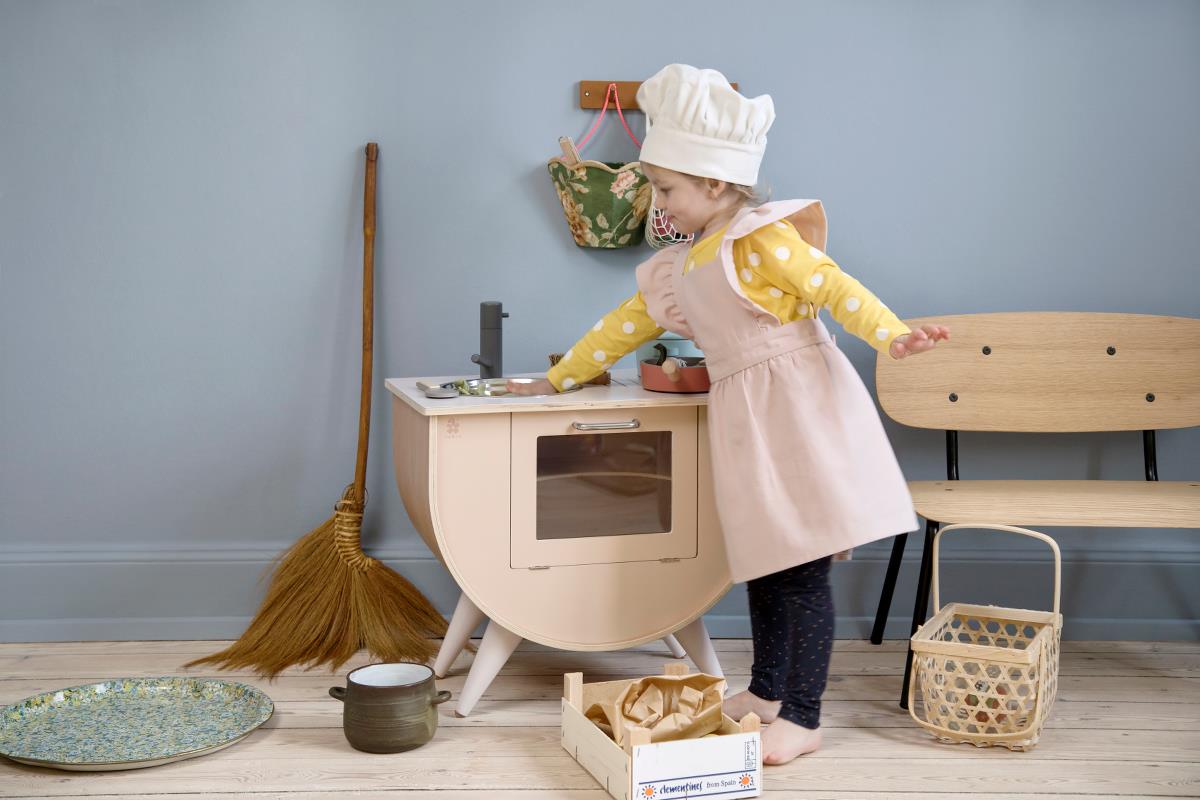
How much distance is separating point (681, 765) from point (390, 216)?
1.49m

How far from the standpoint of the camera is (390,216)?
2785 mm

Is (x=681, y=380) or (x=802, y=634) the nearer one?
(x=802, y=634)

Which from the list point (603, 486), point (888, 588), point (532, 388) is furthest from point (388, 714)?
point (888, 588)

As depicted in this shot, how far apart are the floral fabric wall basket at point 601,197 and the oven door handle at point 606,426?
0.60 metres

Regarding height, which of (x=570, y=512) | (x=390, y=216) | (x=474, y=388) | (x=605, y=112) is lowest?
(x=570, y=512)

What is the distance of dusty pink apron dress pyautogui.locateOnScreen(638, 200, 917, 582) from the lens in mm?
2094

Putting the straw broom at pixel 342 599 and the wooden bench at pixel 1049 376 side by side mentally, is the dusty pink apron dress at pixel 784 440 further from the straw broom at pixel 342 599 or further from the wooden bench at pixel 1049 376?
the straw broom at pixel 342 599

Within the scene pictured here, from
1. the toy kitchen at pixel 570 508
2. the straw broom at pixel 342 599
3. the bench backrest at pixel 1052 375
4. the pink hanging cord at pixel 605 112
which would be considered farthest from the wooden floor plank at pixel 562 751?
the pink hanging cord at pixel 605 112

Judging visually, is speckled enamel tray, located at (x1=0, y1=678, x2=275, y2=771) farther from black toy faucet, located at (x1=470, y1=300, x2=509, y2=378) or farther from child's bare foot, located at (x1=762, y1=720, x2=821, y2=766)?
child's bare foot, located at (x1=762, y1=720, x2=821, y2=766)

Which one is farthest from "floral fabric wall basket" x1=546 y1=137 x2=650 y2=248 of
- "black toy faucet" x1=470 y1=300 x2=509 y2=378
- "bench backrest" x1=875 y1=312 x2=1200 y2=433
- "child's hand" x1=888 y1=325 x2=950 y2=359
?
"child's hand" x1=888 y1=325 x2=950 y2=359

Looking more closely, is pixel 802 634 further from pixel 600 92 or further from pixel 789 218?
pixel 600 92

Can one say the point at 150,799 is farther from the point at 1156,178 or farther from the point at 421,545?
the point at 1156,178

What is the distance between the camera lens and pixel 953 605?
96.5 inches

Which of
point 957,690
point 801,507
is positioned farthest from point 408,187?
point 957,690
